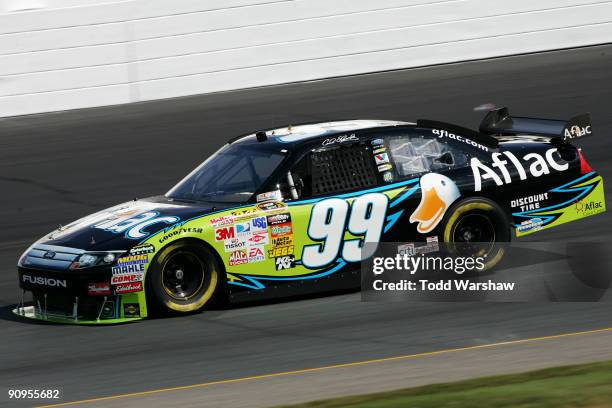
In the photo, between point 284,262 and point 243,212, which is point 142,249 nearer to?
point 243,212

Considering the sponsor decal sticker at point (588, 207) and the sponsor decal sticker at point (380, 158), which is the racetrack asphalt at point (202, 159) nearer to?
the sponsor decal sticker at point (588, 207)

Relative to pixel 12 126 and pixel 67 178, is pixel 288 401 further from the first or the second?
pixel 12 126

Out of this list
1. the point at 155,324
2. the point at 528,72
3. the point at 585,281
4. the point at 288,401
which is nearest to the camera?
the point at 288,401

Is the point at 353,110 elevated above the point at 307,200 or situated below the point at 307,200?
above

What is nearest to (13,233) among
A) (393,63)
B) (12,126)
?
(12,126)

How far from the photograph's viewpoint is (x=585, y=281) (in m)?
9.72

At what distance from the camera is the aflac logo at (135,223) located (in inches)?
352

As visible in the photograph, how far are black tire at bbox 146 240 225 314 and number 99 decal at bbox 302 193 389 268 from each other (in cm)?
80

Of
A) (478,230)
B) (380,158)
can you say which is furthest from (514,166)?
(380,158)

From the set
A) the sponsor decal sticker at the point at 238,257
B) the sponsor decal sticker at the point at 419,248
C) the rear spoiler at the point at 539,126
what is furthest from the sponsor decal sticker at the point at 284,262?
the rear spoiler at the point at 539,126

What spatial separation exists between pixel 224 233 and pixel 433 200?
1.91 meters

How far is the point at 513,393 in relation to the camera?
21.0 ft

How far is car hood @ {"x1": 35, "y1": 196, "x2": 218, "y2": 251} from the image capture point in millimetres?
8898

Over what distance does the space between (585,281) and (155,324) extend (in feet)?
11.9
